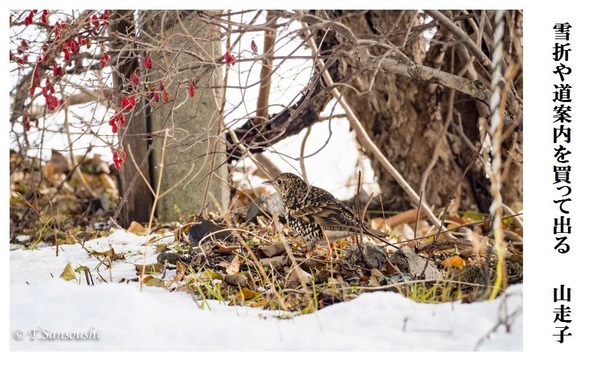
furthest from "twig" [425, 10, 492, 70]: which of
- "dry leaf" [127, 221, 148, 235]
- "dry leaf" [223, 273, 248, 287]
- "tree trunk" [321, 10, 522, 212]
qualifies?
"dry leaf" [127, 221, 148, 235]

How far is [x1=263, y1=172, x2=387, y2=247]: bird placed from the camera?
13.7 ft

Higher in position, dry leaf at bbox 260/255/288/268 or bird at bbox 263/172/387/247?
bird at bbox 263/172/387/247

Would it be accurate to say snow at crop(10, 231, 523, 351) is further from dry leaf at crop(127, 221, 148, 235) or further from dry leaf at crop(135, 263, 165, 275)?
dry leaf at crop(127, 221, 148, 235)

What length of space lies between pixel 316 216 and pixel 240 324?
3.92 feet

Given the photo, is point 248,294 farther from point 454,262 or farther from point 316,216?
point 454,262

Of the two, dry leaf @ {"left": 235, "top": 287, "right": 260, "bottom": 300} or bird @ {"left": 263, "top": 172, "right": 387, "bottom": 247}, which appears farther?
bird @ {"left": 263, "top": 172, "right": 387, "bottom": 247}

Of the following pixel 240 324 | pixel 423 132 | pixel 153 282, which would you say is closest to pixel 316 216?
pixel 153 282

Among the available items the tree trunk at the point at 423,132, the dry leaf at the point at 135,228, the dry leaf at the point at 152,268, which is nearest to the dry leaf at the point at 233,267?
the dry leaf at the point at 152,268

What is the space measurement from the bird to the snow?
2.88 ft

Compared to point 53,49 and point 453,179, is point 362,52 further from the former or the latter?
point 453,179

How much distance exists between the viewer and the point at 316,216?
13.8 ft

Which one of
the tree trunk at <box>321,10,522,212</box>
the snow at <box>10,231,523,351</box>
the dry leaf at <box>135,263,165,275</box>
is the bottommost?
the snow at <box>10,231,523,351</box>

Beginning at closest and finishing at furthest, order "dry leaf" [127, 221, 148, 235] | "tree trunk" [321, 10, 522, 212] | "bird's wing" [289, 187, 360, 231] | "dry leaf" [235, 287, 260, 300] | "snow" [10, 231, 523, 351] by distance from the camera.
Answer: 1. "snow" [10, 231, 523, 351]
2. "dry leaf" [235, 287, 260, 300]
3. "bird's wing" [289, 187, 360, 231]
4. "dry leaf" [127, 221, 148, 235]
5. "tree trunk" [321, 10, 522, 212]

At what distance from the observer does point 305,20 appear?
3799 mm
